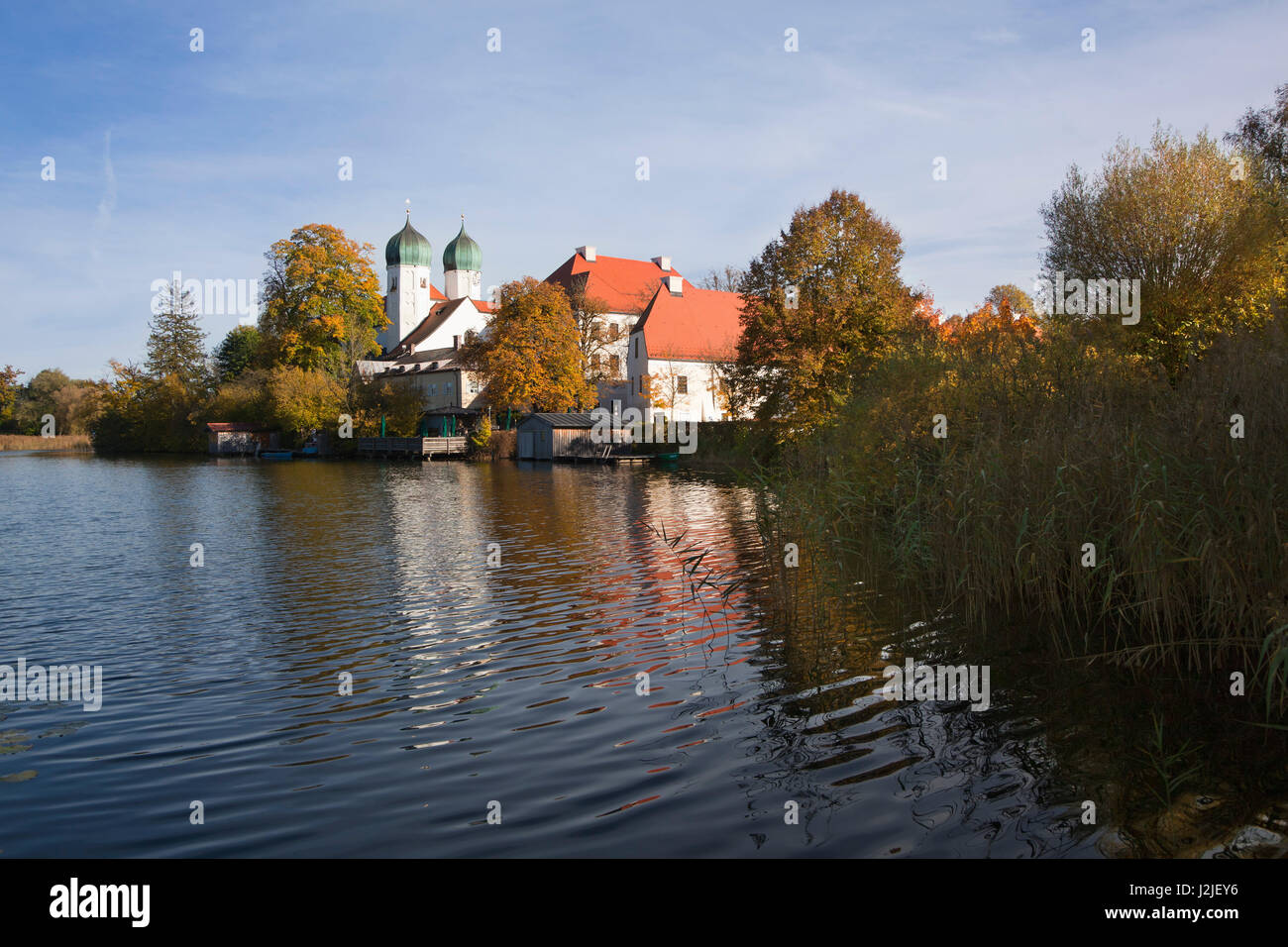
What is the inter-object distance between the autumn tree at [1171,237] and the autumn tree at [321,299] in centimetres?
5756

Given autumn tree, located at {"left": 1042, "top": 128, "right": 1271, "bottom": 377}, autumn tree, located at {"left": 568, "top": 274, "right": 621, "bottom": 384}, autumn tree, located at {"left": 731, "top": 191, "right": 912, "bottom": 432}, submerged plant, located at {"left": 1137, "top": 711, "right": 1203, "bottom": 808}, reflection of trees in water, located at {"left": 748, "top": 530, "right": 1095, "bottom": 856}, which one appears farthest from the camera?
autumn tree, located at {"left": 568, "top": 274, "right": 621, "bottom": 384}

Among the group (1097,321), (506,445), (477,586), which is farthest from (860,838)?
(506,445)

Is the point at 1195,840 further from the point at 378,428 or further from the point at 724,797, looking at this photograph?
the point at 378,428

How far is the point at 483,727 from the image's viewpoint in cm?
732

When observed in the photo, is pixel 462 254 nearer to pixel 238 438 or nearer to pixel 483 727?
pixel 238 438

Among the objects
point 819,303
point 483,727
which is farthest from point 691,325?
point 483,727

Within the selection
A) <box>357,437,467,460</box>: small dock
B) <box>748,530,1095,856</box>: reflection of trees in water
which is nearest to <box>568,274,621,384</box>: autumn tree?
<box>357,437,467,460</box>: small dock

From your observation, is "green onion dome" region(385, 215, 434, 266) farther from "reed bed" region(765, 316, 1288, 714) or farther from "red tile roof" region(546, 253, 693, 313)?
"reed bed" region(765, 316, 1288, 714)

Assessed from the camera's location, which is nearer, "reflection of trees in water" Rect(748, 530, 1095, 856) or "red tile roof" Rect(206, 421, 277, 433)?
"reflection of trees in water" Rect(748, 530, 1095, 856)

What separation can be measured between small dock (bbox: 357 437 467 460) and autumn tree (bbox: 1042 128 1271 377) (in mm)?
47296

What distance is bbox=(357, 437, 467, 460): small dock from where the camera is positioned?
66.1 meters

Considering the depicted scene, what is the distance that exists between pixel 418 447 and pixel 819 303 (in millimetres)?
37935

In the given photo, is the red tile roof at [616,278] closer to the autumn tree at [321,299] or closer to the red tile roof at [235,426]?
the autumn tree at [321,299]
